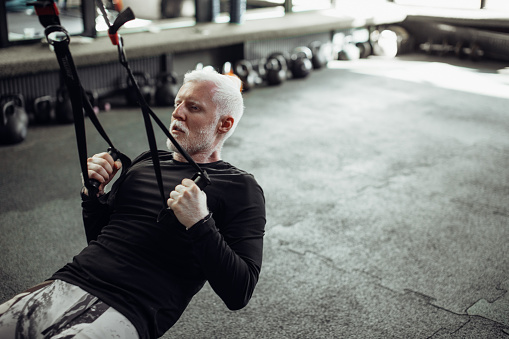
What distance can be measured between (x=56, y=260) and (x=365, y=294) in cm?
139

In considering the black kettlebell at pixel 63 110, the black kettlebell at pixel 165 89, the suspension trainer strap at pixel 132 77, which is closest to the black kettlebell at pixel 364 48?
the black kettlebell at pixel 165 89

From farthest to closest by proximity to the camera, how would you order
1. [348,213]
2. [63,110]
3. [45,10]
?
[63,110], [348,213], [45,10]

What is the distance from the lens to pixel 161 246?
4.80 feet

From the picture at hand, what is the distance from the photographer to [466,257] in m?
2.79

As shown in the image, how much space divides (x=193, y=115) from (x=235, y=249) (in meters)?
0.38

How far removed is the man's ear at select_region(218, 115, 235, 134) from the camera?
1.63 meters

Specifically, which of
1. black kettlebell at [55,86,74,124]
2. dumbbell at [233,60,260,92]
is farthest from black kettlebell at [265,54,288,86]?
black kettlebell at [55,86,74,124]

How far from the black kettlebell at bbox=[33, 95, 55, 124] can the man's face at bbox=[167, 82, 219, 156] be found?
11.9ft

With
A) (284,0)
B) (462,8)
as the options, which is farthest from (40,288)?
(462,8)

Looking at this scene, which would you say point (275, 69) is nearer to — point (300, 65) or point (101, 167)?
point (300, 65)

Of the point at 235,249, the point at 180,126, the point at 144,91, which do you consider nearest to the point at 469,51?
the point at 144,91

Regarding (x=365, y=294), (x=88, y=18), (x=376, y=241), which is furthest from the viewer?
(x=88, y=18)

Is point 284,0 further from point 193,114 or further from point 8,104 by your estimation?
point 193,114

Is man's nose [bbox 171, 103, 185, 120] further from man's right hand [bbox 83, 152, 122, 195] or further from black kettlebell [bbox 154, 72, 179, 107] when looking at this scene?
black kettlebell [bbox 154, 72, 179, 107]
